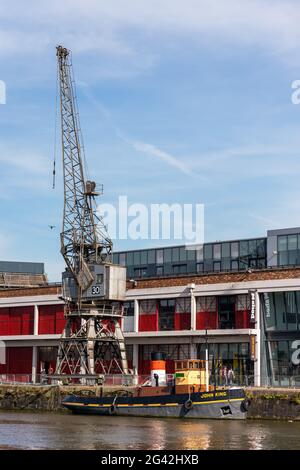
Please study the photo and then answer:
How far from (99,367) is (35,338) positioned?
29.4 ft

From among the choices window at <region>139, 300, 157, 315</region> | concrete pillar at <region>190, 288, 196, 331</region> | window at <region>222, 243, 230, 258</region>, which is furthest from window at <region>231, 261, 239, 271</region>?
concrete pillar at <region>190, 288, 196, 331</region>

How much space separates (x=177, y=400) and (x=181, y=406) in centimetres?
58

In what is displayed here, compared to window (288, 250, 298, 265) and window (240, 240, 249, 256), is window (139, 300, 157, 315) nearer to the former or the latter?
→ window (288, 250, 298, 265)

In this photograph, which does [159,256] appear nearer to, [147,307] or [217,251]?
[217,251]

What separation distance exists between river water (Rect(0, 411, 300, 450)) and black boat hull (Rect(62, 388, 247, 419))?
1.09 m

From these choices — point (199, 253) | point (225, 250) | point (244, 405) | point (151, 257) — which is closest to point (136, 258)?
point (151, 257)

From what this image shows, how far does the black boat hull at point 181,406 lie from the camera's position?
5847cm

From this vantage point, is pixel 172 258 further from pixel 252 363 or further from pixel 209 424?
pixel 209 424

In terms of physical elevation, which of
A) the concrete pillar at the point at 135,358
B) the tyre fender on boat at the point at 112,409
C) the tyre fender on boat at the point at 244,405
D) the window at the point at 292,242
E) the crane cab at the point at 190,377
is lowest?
the tyre fender on boat at the point at 112,409

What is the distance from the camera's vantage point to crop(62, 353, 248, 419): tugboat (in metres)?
58.5

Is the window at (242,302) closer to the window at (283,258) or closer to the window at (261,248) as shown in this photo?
the window at (283,258)

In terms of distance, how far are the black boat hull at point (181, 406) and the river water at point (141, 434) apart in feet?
3.59

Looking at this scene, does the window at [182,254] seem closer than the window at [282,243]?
No

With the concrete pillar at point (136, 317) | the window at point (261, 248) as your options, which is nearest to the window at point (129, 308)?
the concrete pillar at point (136, 317)
